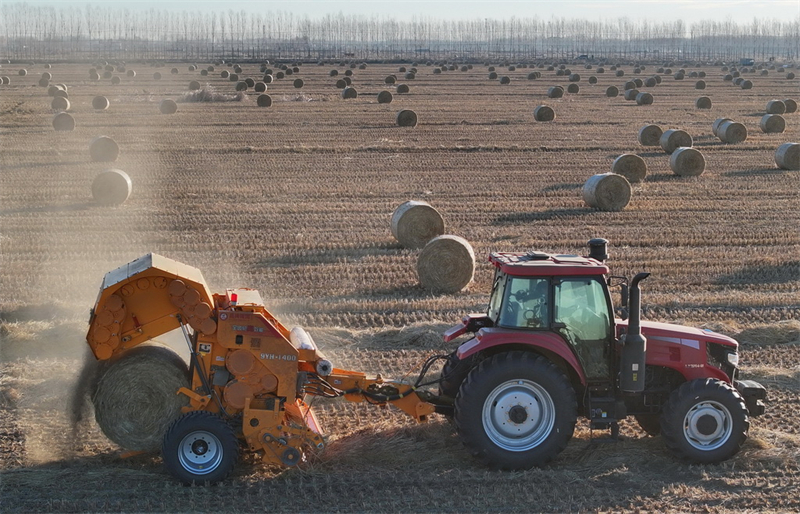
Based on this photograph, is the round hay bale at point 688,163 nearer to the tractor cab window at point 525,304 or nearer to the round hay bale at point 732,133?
the round hay bale at point 732,133

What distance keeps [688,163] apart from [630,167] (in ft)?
6.14

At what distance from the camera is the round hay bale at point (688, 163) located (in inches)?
870

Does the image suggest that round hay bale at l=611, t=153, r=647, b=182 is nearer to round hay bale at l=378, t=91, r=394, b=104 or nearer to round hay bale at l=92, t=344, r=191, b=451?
round hay bale at l=92, t=344, r=191, b=451

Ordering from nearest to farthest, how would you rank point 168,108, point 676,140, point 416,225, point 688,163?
point 416,225 → point 688,163 → point 676,140 → point 168,108

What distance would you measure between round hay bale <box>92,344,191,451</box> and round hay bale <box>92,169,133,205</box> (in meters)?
12.1

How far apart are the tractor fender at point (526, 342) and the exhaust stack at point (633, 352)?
32 cm

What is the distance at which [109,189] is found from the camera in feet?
61.0

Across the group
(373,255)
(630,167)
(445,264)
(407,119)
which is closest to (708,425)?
(445,264)

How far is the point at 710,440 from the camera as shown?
7.11m

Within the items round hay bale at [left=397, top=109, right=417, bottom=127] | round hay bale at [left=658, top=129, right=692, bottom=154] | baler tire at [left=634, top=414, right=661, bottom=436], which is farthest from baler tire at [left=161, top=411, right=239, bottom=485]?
round hay bale at [left=397, top=109, right=417, bottom=127]

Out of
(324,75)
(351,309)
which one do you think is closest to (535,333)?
(351,309)

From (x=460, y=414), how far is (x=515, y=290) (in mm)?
988

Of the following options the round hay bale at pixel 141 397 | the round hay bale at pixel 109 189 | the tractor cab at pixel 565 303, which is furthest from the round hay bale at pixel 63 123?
the tractor cab at pixel 565 303

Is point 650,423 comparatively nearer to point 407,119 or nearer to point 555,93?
point 407,119
